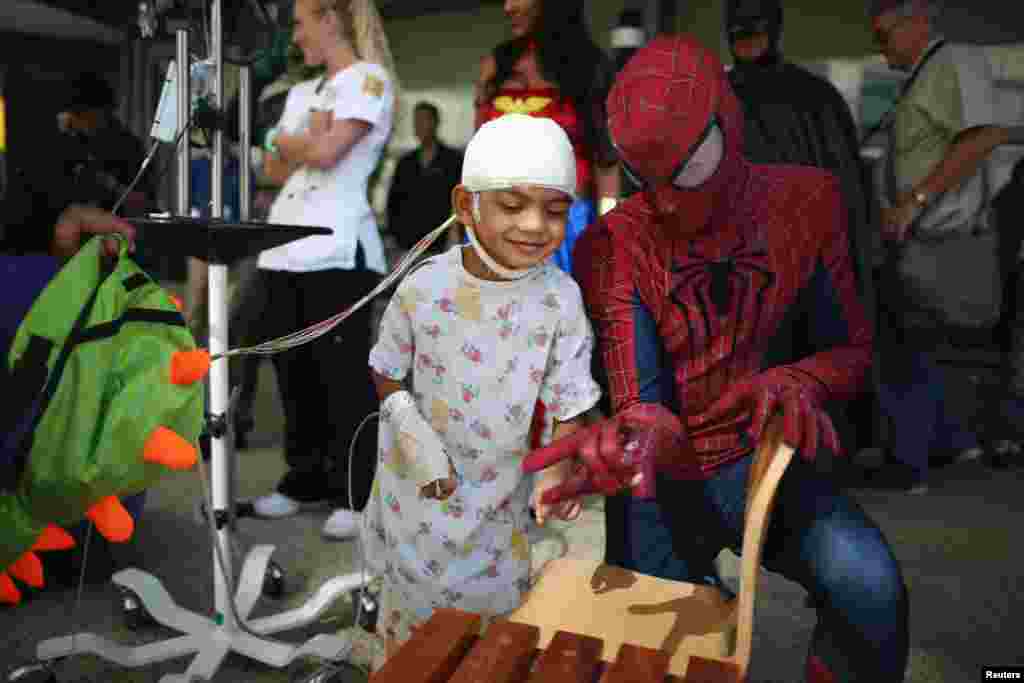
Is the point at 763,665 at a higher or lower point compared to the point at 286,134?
lower

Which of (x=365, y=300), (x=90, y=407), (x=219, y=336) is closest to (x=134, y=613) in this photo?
(x=219, y=336)

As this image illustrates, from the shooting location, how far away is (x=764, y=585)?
2090 millimetres

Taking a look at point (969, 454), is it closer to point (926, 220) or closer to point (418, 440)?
point (926, 220)

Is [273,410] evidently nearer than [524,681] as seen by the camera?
No

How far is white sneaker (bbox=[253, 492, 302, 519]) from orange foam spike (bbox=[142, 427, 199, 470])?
4.95 ft

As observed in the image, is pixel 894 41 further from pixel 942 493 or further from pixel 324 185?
pixel 324 185

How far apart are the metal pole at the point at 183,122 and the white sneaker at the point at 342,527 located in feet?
3.95

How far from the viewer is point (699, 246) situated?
1291mm

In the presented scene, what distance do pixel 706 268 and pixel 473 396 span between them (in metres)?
0.40

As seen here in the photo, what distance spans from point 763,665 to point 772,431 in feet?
3.52

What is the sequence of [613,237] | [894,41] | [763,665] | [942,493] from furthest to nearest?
1. [942,493]
2. [894,41]
3. [763,665]
4. [613,237]

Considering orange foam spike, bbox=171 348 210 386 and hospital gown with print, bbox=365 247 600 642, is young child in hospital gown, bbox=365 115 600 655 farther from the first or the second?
orange foam spike, bbox=171 348 210 386

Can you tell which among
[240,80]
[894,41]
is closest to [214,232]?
[240,80]

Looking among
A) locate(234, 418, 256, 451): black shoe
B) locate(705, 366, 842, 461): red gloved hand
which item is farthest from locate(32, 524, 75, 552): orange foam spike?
locate(234, 418, 256, 451): black shoe
